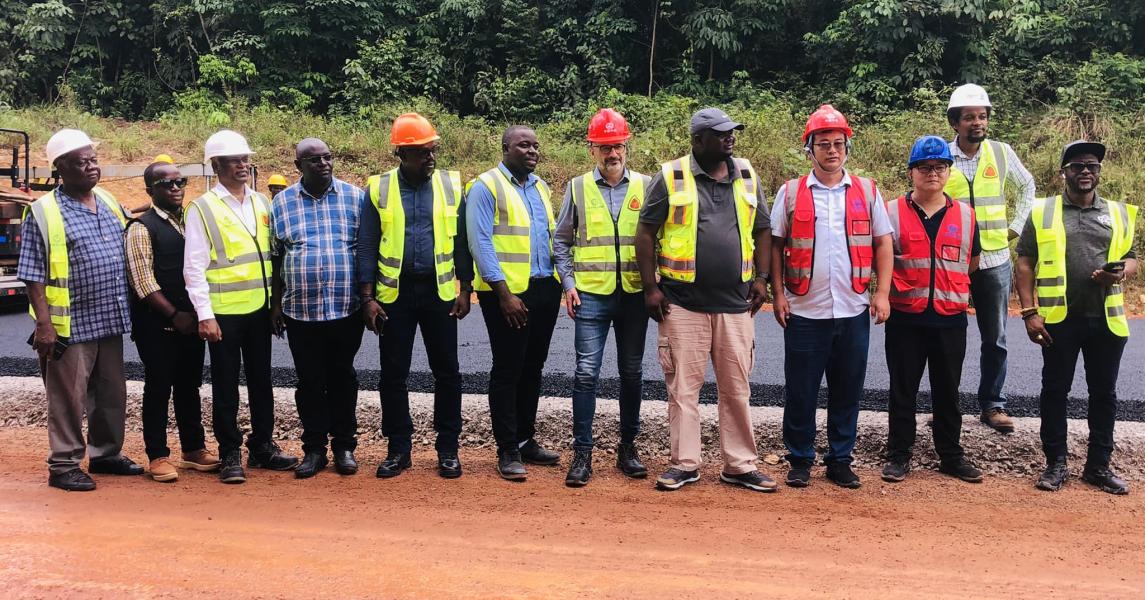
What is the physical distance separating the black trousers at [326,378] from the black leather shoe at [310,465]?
0.10 ft

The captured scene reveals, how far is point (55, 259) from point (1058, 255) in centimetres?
528

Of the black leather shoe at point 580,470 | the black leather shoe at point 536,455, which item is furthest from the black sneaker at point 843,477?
the black leather shoe at point 536,455

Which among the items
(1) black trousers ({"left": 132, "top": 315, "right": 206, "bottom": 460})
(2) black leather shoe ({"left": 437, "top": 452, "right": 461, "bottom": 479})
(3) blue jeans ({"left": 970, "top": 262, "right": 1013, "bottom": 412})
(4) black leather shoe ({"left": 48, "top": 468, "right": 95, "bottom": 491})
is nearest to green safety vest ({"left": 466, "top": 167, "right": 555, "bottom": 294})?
(2) black leather shoe ({"left": 437, "top": 452, "right": 461, "bottom": 479})

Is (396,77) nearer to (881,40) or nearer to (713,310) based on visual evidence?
(881,40)

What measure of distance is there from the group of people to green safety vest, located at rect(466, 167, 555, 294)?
0.01 meters

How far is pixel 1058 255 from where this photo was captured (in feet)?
16.4

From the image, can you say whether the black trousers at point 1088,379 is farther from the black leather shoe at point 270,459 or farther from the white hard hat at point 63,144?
the white hard hat at point 63,144

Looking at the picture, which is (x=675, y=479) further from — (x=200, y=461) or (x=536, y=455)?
(x=200, y=461)

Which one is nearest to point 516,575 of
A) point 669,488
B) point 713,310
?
point 669,488

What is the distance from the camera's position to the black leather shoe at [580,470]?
5055 mm

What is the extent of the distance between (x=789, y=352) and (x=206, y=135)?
15.9 metres

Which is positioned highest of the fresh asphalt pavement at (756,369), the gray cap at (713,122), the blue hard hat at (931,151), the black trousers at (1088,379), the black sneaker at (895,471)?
the gray cap at (713,122)

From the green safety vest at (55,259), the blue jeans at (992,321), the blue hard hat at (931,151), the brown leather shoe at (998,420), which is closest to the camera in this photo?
the green safety vest at (55,259)

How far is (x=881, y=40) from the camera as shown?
16578mm
